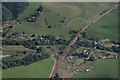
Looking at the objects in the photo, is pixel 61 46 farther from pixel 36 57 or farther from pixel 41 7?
pixel 41 7

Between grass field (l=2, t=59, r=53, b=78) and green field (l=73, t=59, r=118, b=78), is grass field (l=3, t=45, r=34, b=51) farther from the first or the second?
green field (l=73, t=59, r=118, b=78)

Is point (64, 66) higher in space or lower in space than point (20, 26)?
lower

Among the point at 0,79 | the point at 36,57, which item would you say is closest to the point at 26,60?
the point at 36,57

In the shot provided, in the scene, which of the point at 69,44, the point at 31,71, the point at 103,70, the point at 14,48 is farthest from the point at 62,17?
the point at 31,71

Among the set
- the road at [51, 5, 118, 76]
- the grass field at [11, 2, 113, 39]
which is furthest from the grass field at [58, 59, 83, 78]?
the grass field at [11, 2, 113, 39]

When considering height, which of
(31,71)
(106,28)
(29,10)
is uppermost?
(29,10)

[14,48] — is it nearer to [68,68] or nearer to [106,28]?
[68,68]
